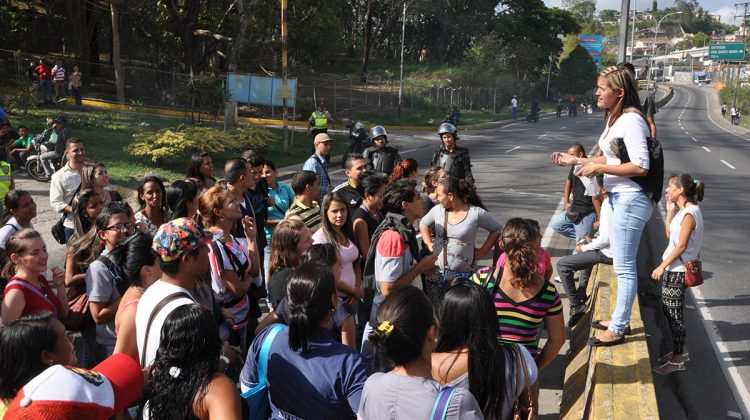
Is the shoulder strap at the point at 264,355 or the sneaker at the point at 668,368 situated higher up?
the shoulder strap at the point at 264,355

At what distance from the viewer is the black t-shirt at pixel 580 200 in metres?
7.63

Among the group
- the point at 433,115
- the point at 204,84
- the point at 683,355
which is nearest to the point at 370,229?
the point at 683,355

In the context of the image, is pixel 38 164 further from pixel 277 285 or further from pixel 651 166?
pixel 651 166

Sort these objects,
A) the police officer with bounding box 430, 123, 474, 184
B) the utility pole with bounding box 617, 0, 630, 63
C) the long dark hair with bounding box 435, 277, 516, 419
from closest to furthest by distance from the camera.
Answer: the long dark hair with bounding box 435, 277, 516, 419, the police officer with bounding box 430, 123, 474, 184, the utility pole with bounding box 617, 0, 630, 63

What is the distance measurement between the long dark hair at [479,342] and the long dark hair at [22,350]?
1.68m

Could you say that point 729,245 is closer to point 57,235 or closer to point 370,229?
point 370,229

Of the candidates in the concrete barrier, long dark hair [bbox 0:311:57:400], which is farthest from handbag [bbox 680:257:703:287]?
long dark hair [bbox 0:311:57:400]

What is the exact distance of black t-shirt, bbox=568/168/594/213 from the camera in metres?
7.63

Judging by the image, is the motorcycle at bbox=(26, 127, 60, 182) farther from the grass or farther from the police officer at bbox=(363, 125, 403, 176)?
the police officer at bbox=(363, 125, 403, 176)

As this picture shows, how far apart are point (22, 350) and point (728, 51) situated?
266 ft

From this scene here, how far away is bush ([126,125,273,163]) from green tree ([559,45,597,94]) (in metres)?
65.3

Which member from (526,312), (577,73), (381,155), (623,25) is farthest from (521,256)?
(577,73)

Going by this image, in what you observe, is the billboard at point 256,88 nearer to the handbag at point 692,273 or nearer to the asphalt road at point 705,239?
the asphalt road at point 705,239

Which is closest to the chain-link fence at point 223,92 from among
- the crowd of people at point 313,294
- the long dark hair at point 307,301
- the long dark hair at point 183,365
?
the crowd of people at point 313,294
